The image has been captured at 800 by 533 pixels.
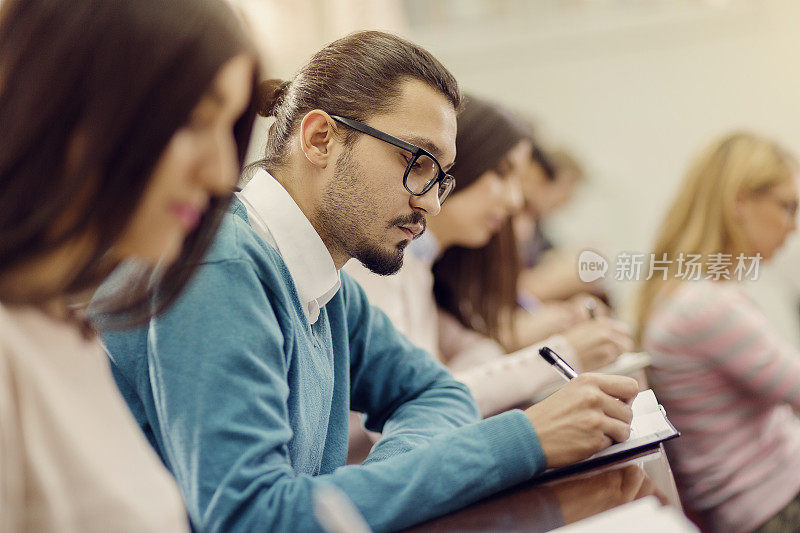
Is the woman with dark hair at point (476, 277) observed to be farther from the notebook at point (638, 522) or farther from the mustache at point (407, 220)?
the notebook at point (638, 522)

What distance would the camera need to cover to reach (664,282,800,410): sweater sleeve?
1.35 m

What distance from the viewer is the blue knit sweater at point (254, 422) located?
70cm

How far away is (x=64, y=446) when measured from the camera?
510 millimetres

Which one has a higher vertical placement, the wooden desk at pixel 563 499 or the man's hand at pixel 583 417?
the man's hand at pixel 583 417

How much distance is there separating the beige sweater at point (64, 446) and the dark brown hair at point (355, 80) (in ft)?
1.83

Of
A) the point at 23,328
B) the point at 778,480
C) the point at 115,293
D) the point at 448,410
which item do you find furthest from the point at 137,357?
the point at 778,480

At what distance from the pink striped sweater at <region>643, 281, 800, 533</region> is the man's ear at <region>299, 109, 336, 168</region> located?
0.76 meters

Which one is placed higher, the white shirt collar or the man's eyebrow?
the man's eyebrow

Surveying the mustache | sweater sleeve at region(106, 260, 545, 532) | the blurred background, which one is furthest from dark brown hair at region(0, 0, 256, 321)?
the blurred background

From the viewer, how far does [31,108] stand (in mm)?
513

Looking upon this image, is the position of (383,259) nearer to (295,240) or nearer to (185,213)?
(295,240)

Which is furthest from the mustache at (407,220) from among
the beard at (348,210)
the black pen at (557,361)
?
the black pen at (557,361)

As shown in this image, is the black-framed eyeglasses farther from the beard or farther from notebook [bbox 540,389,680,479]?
notebook [bbox 540,389,680,479]

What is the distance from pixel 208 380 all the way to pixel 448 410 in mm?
494
